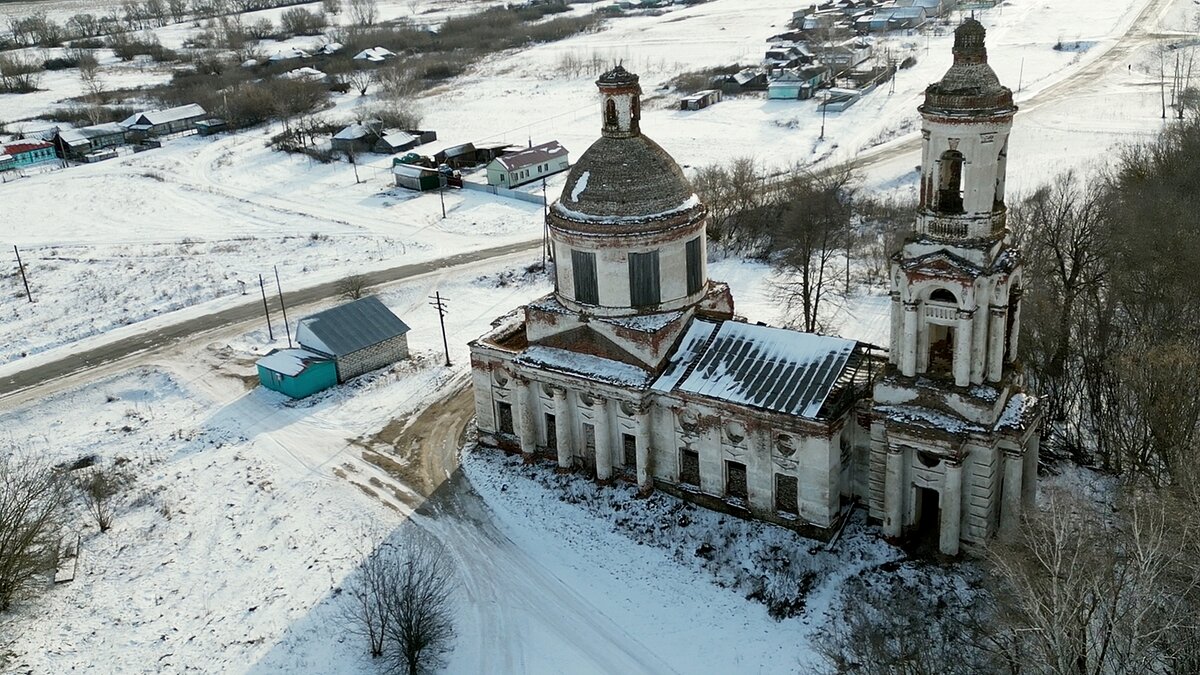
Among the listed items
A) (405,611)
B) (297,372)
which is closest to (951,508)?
(405,611)

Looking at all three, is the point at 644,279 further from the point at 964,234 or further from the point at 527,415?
the point at 964,234

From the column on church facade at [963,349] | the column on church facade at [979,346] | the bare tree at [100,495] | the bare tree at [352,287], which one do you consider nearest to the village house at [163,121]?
the bare tree at [352,287]

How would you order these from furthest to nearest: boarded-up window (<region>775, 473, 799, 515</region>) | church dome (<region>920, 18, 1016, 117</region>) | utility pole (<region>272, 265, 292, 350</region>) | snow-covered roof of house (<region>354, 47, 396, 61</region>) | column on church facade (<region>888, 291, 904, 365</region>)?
snow-covered roof of house (<region>354, 47, 396, 61</region>) < utility pole (<region>272, 265, 292, 350</region>) < boarded-up window (<region>775, 473, 799, 515</region>) < column on church facade (<region>888, 291, 904, 365</region>) < church dome (<region>920, 18, 1016, 117</region>)

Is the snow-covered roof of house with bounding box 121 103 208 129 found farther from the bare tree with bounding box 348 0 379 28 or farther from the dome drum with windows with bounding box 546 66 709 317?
the dome drum with windows with bounding box 546 66 709 317

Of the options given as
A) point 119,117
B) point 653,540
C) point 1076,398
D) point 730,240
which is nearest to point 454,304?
point 730,240

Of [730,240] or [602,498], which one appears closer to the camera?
[602,498]

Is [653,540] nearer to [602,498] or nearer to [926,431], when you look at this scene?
[602,498]

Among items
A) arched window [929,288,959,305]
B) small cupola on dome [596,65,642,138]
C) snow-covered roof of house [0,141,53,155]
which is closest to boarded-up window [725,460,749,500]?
arched window [929,288,959,305]
